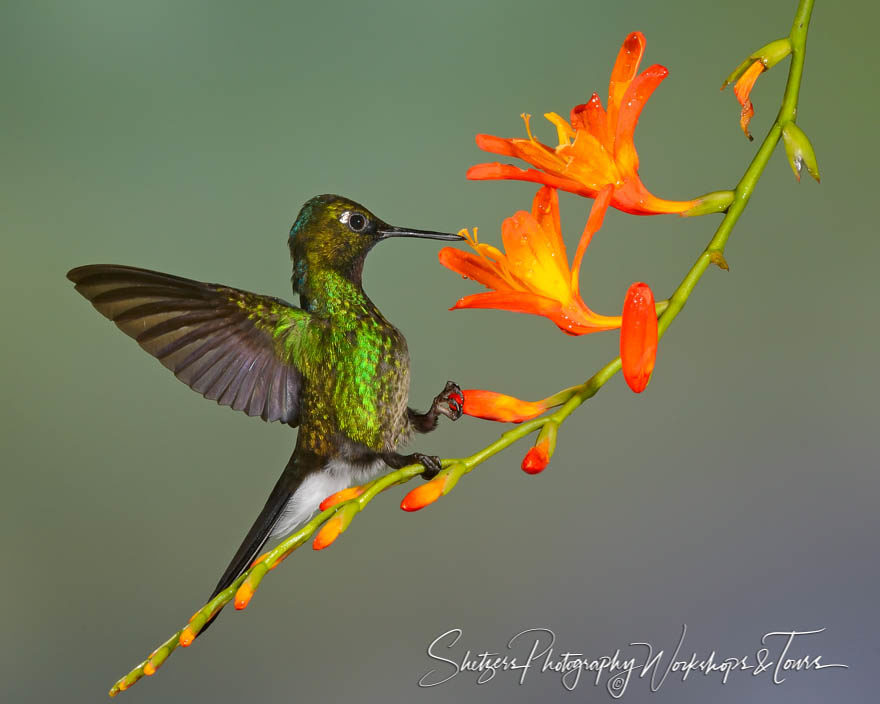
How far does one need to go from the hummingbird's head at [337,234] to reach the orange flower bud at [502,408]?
0.17 meters

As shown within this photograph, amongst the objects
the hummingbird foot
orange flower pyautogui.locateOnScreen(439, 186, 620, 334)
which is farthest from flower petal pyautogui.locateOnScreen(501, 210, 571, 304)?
the hummingbird foot

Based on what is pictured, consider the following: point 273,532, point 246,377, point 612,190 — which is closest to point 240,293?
point 246,377

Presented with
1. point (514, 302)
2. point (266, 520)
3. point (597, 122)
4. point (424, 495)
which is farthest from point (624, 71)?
point (266, 520)

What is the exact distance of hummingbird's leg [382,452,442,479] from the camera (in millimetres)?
495

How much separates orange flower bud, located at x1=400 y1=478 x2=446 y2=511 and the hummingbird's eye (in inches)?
9.1

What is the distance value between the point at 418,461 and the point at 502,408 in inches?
3.2

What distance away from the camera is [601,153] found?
46 centimetres

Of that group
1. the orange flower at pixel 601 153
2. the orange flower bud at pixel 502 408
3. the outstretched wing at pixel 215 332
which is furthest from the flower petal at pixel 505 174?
the outstretched wing at pixel 215 332

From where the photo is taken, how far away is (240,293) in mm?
591

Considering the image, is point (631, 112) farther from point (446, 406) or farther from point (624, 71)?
point (446, 406)

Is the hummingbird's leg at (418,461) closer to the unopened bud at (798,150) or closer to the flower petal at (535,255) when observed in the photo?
the flower petal at (535,255)

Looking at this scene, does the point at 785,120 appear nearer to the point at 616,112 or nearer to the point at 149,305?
the point at 616,112

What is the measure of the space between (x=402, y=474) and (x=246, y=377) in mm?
209

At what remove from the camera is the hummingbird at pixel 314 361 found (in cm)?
59
